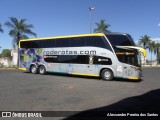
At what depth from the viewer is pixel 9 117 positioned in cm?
680

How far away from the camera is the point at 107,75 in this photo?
18125 mm

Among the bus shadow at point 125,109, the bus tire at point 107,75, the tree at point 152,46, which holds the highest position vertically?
the tree at point 152,46

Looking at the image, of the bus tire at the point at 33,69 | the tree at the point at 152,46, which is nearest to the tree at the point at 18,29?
the bus tire at the point at 33,69

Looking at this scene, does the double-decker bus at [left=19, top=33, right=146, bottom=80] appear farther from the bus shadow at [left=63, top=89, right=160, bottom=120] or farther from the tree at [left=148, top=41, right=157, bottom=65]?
the tree at [left=148, top=41, right=157, bottom=65]

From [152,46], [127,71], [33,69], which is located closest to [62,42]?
[33,69]

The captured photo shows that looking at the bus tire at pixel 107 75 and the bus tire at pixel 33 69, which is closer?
the bus tire at pixel 107 75

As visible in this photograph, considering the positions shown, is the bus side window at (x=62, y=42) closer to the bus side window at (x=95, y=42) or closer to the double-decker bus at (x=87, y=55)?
the double-decker bus at (x=87, y=55)

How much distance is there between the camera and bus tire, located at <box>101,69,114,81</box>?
1795cm

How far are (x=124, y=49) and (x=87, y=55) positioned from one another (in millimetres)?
3245

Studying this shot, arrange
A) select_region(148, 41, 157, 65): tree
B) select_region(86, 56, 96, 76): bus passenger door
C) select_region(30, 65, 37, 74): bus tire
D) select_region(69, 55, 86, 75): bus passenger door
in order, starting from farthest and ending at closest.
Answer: select_region(148, 41, 157, 65): tree, select_region(30, 65, 37, 74): bus tire, select_region(69, 55, 86, 75): bus passenger door, select_region(86, 56, 96, 76): bus passenger door

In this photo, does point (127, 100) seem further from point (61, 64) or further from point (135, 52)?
point (61, 64)

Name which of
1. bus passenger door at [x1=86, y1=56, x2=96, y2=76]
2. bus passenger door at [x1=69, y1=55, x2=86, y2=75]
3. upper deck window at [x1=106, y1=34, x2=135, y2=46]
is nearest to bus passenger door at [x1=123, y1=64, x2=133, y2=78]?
upper deck window at [x1=106, y1=34, x2=135, y2=46]

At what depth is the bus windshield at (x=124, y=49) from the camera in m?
16.9

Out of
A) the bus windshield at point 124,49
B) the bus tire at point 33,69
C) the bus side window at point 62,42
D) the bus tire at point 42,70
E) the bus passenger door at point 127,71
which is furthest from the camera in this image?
the bus tire at point 33,69
